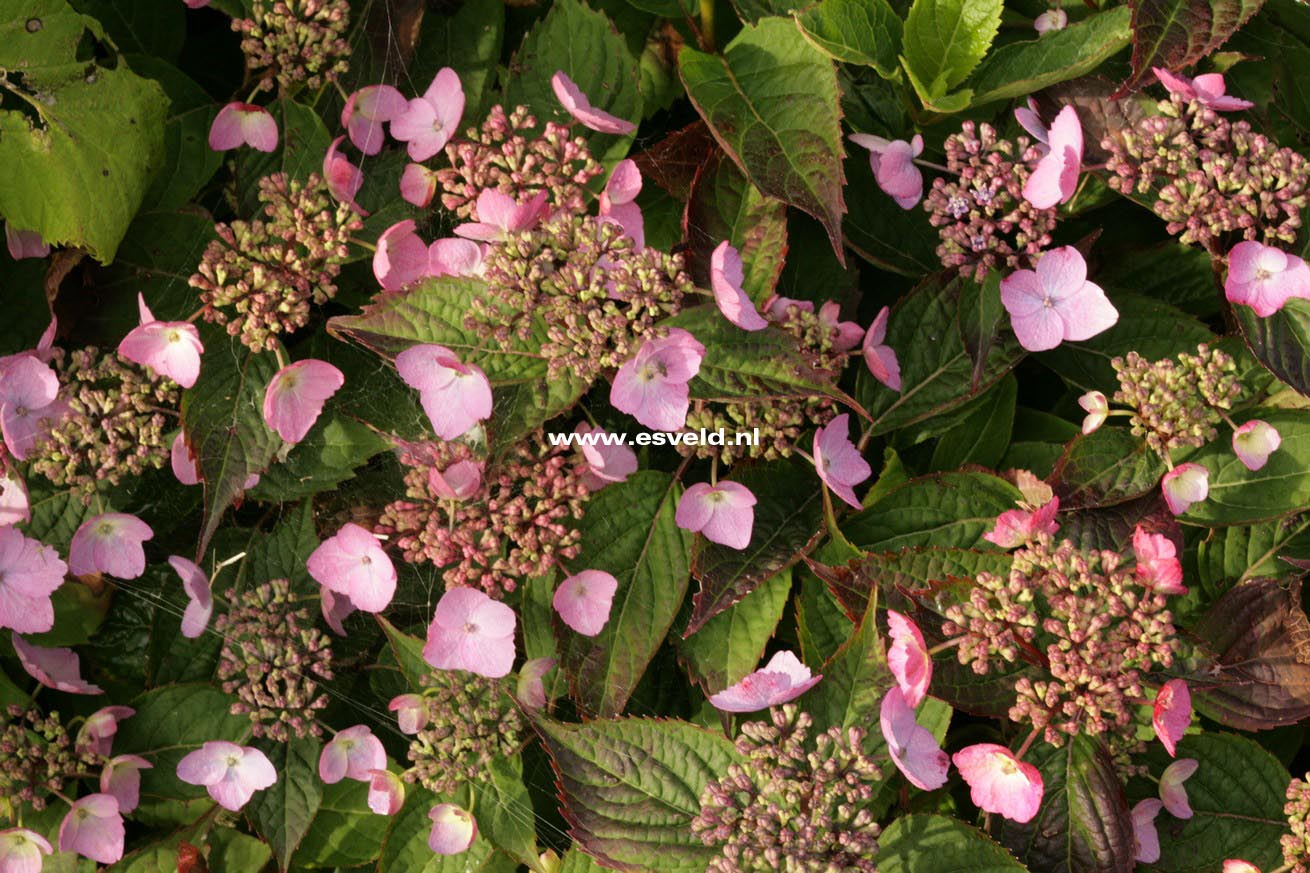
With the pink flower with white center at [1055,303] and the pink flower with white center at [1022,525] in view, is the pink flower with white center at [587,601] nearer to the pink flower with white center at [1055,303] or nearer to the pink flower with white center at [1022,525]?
the pink flower with white center at [1022,525]

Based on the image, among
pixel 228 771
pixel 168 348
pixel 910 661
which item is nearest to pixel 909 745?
pixel 910 661

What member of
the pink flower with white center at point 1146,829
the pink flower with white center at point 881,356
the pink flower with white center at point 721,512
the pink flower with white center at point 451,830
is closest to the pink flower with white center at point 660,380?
the pink flower with white center at point 721,512

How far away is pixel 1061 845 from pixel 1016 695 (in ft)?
0.74

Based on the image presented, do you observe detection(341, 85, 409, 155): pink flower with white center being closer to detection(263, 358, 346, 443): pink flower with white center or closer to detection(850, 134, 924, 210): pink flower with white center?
detection(263, 358, 346, 443): pink flower with white center

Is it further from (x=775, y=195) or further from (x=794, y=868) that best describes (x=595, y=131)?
(x=794, y=868)

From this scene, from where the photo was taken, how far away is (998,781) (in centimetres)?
130

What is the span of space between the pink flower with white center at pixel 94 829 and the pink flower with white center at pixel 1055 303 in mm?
1338

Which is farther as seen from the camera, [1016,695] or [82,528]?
[82,528]

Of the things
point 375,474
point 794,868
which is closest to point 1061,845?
point 794,868

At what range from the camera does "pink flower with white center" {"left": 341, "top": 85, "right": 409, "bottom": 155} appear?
1.47m

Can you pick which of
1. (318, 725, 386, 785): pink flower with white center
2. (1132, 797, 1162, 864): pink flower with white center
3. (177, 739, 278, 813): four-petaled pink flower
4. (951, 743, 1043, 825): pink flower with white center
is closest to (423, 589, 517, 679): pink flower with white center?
(318, 725, 386, 785): pink flower with white center

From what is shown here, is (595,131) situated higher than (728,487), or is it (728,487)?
(595,131)

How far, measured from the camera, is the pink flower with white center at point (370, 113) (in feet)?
4.83

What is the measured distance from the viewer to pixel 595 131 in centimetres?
151
